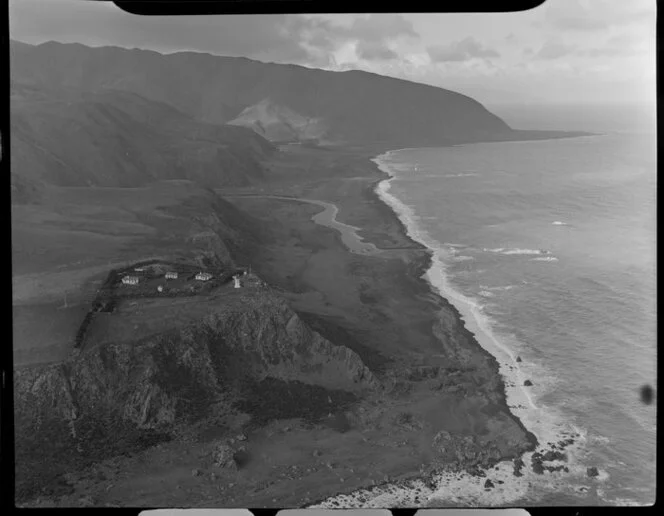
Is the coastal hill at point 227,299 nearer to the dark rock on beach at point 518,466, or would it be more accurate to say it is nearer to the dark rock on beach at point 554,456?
the dark rock on beach at point 518,466

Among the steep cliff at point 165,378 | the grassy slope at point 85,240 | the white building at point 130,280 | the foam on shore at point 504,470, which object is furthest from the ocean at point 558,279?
the white building at point 130,280

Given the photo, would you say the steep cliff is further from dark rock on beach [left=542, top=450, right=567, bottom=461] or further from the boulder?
dark rock on beach [left=542, top=450, right=567, bottom=461]

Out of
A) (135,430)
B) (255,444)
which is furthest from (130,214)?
(255,444)

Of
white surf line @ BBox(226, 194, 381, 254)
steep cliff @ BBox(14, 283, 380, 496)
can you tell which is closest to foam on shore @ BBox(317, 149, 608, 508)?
white surf line @ BBox(226, 194, 381, 254)

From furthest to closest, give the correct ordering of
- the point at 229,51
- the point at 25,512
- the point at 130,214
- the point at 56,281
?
the point at 130,214
the point at 56,281
the point at 229,51
the point at 25,512

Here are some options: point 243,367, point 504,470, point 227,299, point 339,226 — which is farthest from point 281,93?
point 504,470

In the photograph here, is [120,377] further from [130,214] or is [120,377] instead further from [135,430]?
[130,214]

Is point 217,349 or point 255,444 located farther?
point 217,349
